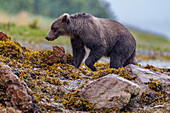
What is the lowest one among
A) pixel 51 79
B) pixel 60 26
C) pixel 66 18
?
pixel 51 79

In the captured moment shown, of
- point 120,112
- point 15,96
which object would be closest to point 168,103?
point 120,112

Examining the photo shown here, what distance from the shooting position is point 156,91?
19.8ft

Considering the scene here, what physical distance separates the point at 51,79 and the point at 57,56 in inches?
43.2

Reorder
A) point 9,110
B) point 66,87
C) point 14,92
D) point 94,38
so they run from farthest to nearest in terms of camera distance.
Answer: point 94,38 < point 66,87 < point 14,92 < point 9,110

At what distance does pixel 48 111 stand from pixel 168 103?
8.00 ft

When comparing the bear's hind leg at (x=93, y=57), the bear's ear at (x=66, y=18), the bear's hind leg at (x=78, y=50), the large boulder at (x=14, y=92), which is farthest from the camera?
the bear's hind leg at (x=78, y=50)

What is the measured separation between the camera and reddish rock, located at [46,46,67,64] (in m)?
6.90

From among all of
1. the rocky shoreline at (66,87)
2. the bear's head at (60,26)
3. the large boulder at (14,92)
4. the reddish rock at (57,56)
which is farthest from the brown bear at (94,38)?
the large boulder at (14,92)

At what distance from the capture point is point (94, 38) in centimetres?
734

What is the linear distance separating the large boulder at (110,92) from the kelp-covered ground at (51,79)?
154 millimetres

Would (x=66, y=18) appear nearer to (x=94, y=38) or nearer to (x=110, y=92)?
(x=94, y=38)

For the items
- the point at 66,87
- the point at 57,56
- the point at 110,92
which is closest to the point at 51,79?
the point at 66,87

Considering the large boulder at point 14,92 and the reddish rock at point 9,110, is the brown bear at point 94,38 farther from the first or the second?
the reddish rock at point 9,110

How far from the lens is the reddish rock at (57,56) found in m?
6.90
